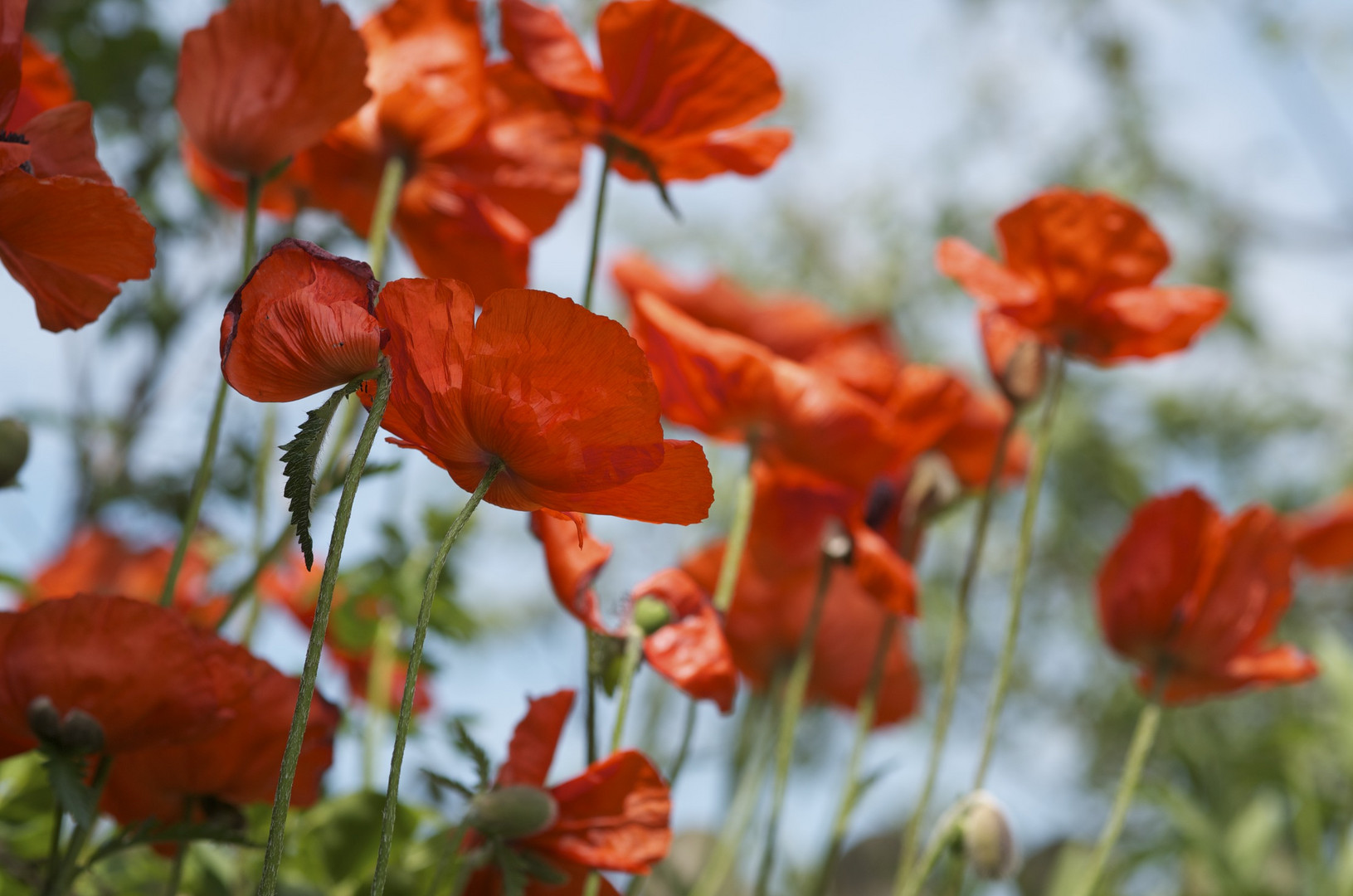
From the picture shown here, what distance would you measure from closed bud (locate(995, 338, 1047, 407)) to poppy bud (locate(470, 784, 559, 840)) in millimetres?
387

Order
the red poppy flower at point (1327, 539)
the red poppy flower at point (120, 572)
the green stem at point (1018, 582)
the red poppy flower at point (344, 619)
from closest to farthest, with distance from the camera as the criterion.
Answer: the green stem at point (1018, 582) < the red poppy flower at point (344, 619) < the red poppy flower at point (120, 572) < the red poppy flower at point (1327, 539)

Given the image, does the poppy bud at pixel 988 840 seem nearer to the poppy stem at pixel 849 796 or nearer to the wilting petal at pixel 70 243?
the poppy stem at pixel 849 796

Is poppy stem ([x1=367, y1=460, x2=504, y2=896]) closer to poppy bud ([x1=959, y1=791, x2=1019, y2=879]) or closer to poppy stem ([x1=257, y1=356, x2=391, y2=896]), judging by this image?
poppy stem ([x1=257, y1=356, x2=391, y2=896])

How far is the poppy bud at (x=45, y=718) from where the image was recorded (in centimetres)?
41

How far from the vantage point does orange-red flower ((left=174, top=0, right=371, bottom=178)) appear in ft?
1.65

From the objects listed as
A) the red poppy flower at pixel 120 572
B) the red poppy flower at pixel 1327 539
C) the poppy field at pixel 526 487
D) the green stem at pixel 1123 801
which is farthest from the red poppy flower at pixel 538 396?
the red poppy flower at pixel 1327 539

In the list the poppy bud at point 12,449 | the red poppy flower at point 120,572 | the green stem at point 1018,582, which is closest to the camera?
the poppy bud at point 12,449

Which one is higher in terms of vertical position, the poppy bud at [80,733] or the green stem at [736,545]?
the green stem at [736,545]

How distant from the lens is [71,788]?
405 millimetres

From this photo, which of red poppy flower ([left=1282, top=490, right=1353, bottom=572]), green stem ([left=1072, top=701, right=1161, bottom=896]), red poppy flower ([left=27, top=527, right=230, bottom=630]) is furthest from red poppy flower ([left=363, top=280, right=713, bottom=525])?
red poppy flower ([left=1282, top=490, right=1353, bottom=572])

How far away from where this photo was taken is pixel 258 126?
1.65 feet

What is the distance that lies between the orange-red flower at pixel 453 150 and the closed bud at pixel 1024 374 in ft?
0.88

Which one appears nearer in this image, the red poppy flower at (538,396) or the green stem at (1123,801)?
the red poppy flower at (538,396)

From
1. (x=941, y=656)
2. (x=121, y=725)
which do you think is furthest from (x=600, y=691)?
(x=941, y=656)
